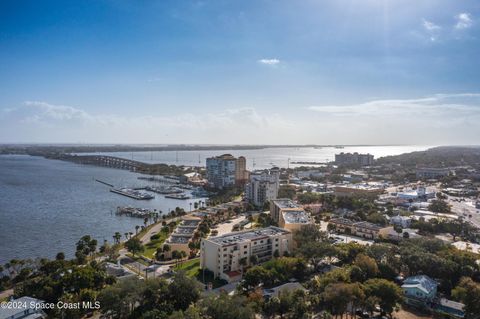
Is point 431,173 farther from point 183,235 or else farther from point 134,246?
point 134,246

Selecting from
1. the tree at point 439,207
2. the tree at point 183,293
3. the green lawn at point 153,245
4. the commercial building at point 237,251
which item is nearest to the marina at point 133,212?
the green lawn at point 153,245

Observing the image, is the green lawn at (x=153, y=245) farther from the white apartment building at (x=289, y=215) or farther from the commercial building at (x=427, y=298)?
the commercial building at (x=427, y=298)

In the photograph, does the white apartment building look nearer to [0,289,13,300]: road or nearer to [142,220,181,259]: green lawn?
[142,220,181,259]: green lawn

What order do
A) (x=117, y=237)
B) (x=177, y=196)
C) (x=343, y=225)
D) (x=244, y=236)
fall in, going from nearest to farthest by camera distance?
(x=244, y=236)
(x=117, y=237)
(x=343, y=225)
(x=177, y=196)

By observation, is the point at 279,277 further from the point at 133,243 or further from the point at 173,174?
the point at 173,174

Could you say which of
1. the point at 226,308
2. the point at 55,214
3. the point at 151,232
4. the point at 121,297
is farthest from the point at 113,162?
the point at 226,308

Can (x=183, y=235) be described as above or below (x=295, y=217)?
below
